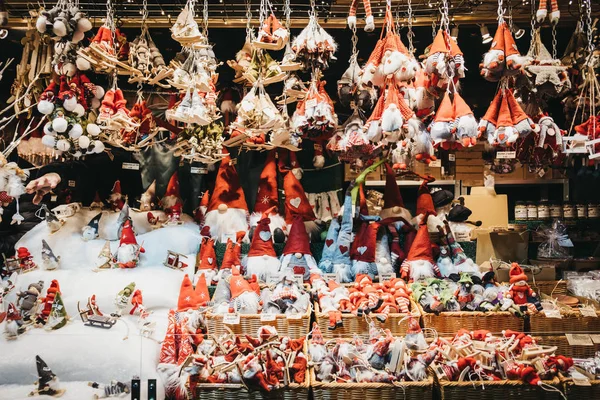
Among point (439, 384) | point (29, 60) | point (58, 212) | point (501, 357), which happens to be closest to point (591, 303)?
point (501, 357)

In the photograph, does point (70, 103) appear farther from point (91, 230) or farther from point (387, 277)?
point (387, 277)

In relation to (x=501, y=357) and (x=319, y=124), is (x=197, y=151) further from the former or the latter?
(x=501, y=357)

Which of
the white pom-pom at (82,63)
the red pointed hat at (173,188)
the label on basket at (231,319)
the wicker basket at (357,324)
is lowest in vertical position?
the wicker basket at (357,324)

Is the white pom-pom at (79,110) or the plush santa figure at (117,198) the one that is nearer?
the white pom-pom at (79,110)

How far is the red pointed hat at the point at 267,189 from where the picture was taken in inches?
180

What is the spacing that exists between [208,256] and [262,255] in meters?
0.40

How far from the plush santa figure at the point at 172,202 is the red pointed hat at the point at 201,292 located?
0.83 m

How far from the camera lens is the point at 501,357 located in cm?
297

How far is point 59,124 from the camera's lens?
333 cm

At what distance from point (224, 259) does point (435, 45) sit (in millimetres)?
2100

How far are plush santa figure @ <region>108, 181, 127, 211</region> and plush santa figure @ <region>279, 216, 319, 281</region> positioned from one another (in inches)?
57.2

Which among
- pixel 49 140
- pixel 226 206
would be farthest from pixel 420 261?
pixel 49 140

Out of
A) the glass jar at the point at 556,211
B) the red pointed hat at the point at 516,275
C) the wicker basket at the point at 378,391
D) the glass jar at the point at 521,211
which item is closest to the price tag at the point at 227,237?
the wicker basket at the point at 378,391

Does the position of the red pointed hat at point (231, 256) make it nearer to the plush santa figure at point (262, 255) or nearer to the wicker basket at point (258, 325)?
the plush santa figure at point (262, 255)
